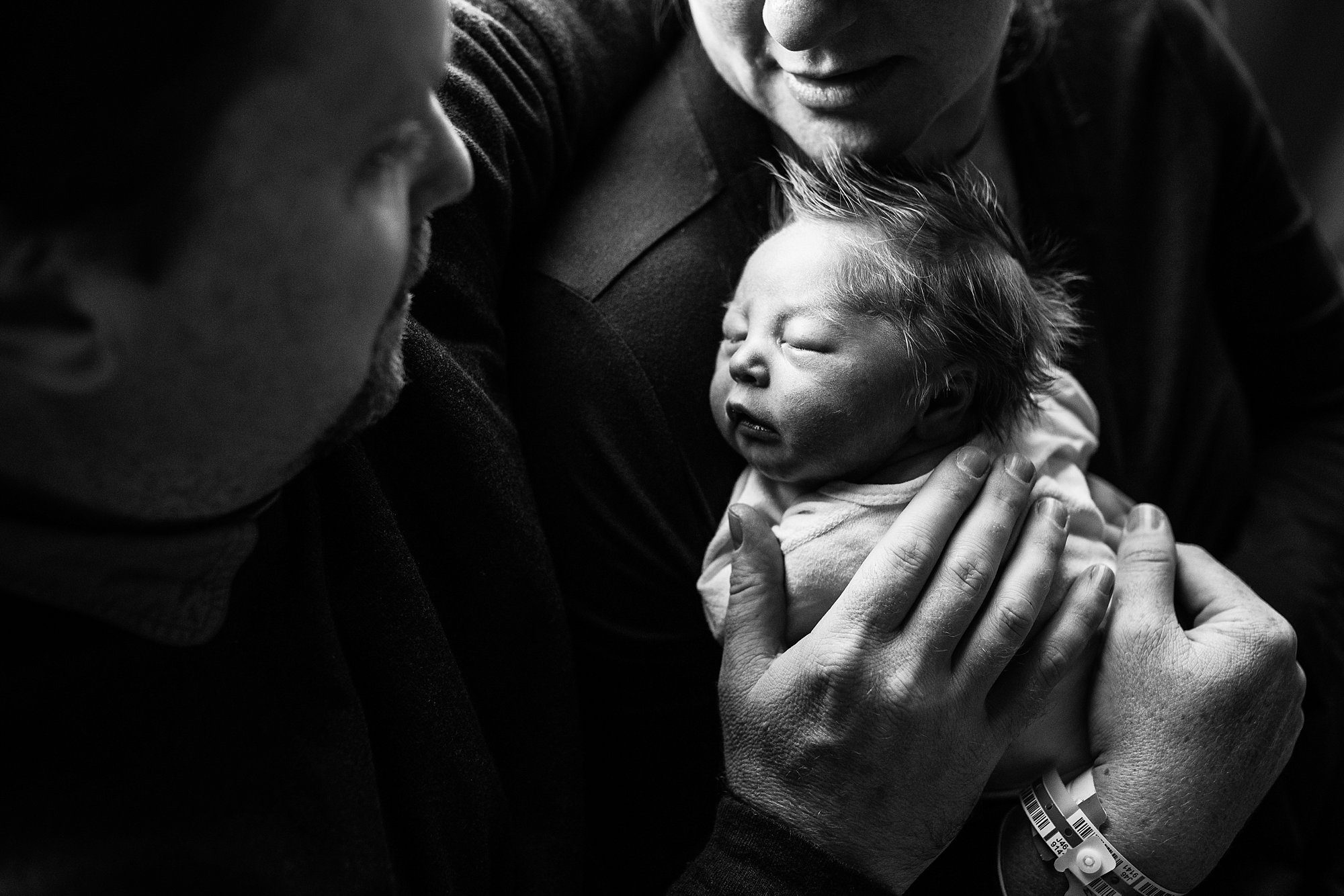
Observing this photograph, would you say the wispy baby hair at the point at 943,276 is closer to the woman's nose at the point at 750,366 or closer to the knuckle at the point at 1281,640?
the woman's nose at the point at 750,366

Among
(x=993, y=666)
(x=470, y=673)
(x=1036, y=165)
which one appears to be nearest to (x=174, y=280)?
(x=470, y=673)

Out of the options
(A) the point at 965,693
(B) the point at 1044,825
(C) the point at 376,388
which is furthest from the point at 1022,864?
(C) the point at 376,388

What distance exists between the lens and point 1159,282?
134 centimetres

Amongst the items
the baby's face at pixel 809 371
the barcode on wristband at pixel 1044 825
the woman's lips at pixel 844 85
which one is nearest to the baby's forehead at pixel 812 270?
the baby's face at pixel 809 371

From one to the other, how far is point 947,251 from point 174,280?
26.6 inches

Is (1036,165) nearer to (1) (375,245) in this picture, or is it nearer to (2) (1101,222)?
(2) (1101,222)

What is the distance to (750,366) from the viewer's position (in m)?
0.97

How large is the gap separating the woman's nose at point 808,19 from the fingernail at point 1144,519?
57cm

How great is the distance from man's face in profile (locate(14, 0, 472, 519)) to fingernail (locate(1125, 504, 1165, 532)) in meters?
0.78

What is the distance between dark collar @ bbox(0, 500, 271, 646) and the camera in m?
0.64

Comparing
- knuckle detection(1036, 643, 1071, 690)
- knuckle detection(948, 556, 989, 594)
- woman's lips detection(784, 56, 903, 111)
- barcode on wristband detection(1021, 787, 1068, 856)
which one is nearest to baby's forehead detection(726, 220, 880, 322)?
woman's lips detection(784, 56, 903, 111)

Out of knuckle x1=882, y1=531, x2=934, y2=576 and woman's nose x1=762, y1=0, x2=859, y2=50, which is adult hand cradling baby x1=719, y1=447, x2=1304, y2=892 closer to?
knuckle x1=882, y1=531, x2=934, y2=576

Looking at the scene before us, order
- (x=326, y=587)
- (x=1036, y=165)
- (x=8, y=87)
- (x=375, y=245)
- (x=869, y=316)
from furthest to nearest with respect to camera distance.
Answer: (x=1036, y=165)
(x=869, y=316)
(x=326, y=587)
(x=375, y=245)
(x=8, y=87)

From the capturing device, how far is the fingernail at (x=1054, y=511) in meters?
0.98
